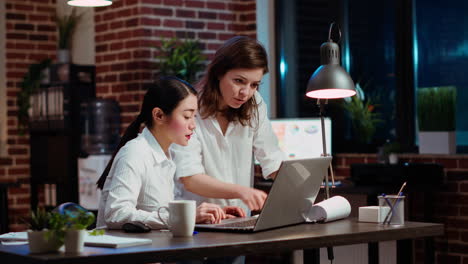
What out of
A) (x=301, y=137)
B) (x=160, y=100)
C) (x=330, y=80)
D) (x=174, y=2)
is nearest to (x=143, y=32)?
(x=174, y=2)

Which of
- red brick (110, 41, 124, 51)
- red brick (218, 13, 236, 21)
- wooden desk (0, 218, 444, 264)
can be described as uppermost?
red brick (218, 13, 236, 21)

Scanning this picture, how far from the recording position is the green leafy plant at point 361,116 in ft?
17.2

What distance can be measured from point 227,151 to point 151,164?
0.46 meters

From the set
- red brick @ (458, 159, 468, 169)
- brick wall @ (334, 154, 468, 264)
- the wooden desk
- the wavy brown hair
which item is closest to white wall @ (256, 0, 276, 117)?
brick wall @ (334, 154, 468, 264)

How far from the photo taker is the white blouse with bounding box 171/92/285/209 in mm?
2965

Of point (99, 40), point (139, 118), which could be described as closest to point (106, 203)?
point (139, 118)

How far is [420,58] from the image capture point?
17.0ft

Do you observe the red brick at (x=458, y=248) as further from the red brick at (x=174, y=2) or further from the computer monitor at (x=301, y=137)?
the red brick at (x=174, y=2)

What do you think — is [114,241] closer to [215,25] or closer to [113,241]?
[113,241]

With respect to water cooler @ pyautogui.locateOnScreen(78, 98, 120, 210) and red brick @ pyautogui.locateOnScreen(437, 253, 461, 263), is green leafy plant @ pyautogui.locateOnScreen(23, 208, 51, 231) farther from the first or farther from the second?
water cooler @ pyautogui.locateOnScreen(78, 98, 120, 210)

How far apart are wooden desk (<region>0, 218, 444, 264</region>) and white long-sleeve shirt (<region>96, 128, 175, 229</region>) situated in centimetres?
8

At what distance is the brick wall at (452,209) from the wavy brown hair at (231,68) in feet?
6.80

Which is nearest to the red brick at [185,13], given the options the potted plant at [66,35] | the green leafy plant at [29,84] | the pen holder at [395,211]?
the potted plant at [66,35]

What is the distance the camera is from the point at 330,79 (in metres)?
2.74
